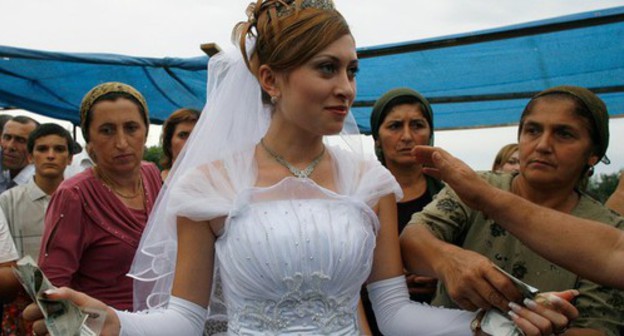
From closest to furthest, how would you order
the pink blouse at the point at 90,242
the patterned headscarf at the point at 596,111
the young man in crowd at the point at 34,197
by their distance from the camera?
the patterned headscarf at the point at 596,111
the pink blouse at the point at 90,242
the young man in crowd at the point at 34,197

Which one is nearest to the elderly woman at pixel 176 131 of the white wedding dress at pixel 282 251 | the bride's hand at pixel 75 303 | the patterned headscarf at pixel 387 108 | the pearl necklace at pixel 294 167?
the patterned headscarf at pixel 387 108

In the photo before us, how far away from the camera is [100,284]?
9.94 ft

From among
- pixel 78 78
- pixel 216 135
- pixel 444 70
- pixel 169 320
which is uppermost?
pixel 444 70

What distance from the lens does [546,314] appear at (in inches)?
75.4

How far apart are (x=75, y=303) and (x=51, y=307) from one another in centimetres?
8

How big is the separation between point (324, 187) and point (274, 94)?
1.22 feet

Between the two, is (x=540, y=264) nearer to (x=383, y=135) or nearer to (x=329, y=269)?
(x=329, y=269)

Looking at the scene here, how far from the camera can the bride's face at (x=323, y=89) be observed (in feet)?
7.39

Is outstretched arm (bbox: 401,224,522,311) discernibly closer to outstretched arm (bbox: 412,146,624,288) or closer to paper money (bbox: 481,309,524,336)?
paper money (bbox: 481,309,524,336)

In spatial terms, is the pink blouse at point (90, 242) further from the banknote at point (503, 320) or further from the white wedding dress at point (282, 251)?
the banknote at point (503, 320)

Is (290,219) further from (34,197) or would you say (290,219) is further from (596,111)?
(34,197)

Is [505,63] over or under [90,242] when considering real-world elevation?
over

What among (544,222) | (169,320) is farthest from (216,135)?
(544,222)

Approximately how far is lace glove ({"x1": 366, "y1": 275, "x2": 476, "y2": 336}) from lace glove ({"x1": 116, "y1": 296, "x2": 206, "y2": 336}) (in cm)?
63
